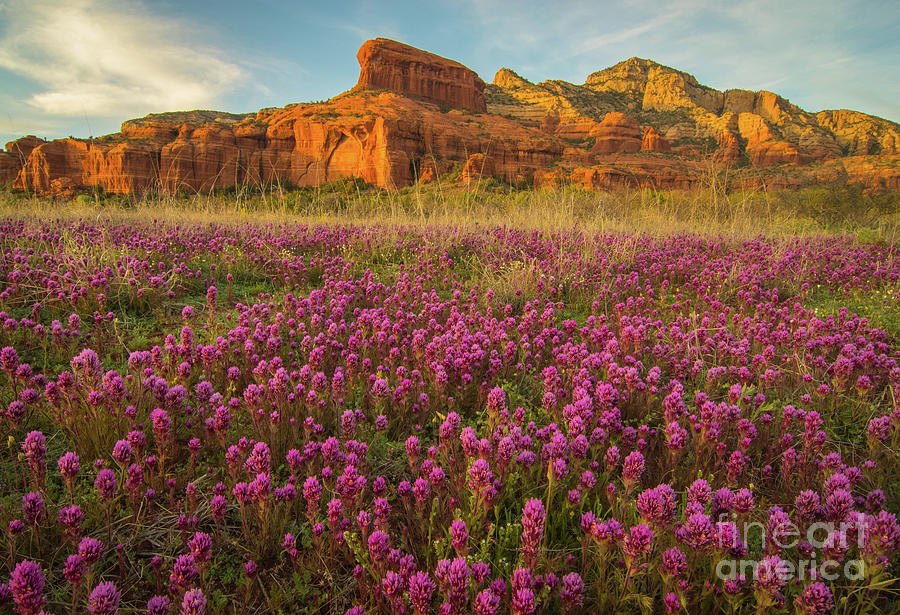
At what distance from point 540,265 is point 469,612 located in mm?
5030

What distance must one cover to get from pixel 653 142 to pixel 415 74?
2024 inches

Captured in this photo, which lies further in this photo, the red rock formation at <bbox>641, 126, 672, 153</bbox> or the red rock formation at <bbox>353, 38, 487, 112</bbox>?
the red rock formation at <bbox>353, 38, 487, 112</bbox>

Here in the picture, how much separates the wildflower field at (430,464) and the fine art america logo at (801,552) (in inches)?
0.5

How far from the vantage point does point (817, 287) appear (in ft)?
20.5

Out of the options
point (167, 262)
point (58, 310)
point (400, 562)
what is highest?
point (167, 262)

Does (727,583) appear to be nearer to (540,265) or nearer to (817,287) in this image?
(540,265)

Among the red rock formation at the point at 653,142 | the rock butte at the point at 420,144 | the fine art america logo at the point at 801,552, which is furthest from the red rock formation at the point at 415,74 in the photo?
the fine art america logo at the point at 801,552

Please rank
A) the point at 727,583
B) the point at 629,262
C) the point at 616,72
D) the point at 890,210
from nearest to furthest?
the point at 727,583, the point at 629,262, the point at 890,210, the point at 616,72

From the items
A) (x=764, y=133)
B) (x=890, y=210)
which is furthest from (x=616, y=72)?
(x=890, y=210)

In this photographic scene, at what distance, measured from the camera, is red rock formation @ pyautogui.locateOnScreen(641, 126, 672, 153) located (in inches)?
3191

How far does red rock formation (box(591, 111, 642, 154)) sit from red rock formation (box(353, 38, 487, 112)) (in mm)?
28101

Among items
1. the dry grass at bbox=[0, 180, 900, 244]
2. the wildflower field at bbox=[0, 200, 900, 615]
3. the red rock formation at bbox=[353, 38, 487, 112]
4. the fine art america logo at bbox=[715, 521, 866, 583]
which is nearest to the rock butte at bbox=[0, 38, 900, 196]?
the red rock formation at bbox=[353, 38, 487, 112]

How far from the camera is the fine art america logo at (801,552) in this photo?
144cm

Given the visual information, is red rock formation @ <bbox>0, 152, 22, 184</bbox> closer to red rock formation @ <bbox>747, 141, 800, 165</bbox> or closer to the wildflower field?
the wildflower field
